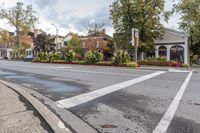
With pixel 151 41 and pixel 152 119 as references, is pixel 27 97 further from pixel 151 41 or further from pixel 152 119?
pixel 151 41

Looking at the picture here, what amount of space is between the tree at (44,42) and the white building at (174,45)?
2828 cm

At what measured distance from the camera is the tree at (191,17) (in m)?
41.7

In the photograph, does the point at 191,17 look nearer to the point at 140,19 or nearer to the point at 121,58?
the point at 140,19

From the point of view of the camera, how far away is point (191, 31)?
142 feet

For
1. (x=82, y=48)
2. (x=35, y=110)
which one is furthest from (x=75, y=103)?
(x=82, y=48)

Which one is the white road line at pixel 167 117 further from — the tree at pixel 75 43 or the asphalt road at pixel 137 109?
the tree at pixel 75 43

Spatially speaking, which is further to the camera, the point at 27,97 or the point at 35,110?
the point at 27,97

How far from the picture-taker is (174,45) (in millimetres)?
41094

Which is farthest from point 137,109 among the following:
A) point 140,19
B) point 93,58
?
point 140,19

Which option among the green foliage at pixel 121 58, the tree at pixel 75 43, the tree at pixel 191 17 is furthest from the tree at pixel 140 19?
the tree at pixel 75 43

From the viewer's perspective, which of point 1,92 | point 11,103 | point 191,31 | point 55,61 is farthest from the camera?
point 191,31

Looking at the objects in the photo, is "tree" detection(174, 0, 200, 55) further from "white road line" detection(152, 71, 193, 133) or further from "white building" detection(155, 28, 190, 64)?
"white road line" detection(152, 71, 193, 133)

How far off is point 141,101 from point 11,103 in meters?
3.67

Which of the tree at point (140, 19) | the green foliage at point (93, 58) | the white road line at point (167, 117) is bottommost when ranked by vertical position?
the white road line at point (167, 117)
